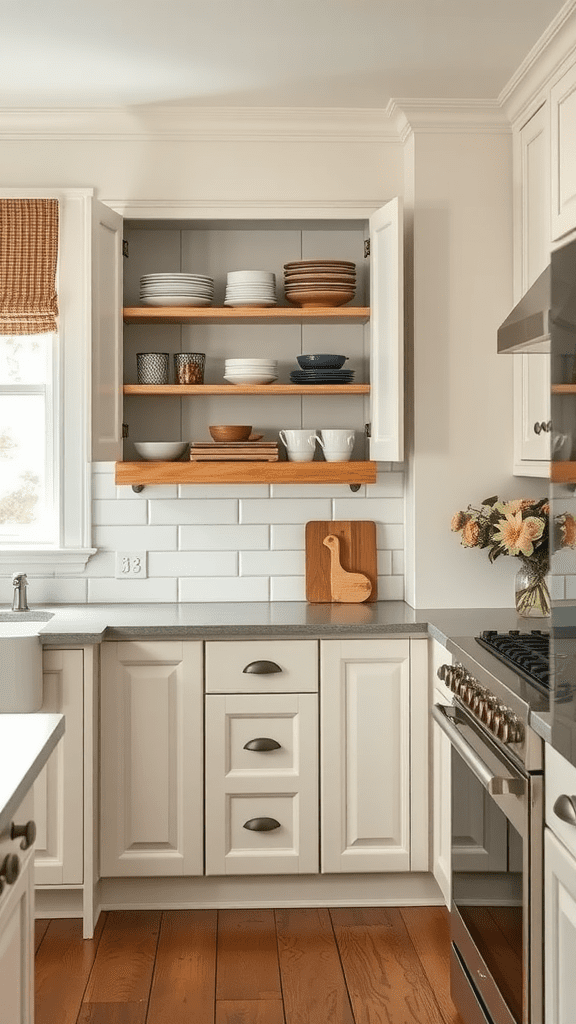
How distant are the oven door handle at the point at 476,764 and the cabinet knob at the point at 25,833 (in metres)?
0.90

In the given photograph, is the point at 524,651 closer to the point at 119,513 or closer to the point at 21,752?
the point at 21,752

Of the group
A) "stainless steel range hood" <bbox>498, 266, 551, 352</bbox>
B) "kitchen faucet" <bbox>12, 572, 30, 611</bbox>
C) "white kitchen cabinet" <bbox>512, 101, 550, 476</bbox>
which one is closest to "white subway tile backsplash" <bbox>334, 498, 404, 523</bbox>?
"white kitchen cabinet" <bbox>512, 101, 550, 476</bbox>

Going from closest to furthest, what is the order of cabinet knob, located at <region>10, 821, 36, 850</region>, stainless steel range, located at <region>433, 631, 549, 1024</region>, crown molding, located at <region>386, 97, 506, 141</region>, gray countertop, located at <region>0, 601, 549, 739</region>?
cabinet knob, located at <region>10, 821, 36, 850</region> < stainless steel range, located at <region>433, 631, 549, 1024</region> < gray countertop, located at <region>0, 601, 549, 739</region> < crown molding, located at <region>386, 97, 506, 141</region>

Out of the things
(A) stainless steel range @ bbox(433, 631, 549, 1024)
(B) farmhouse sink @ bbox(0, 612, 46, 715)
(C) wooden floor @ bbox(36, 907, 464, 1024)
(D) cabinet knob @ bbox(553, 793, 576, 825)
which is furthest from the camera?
(B) farmhouse sink @ bbox(0, 612, 46, 715)

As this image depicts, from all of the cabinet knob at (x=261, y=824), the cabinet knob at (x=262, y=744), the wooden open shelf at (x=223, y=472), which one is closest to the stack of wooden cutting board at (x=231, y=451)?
the wooden open shelf at (x=223, y=472)

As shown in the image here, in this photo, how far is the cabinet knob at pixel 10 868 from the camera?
4.88 feet

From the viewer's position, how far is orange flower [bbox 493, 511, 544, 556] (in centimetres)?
317

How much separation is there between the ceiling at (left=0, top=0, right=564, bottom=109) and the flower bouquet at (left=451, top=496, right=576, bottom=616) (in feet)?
4.46

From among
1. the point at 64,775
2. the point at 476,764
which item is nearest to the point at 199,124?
the point at 64,775

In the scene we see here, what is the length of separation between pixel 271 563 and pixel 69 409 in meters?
0.90

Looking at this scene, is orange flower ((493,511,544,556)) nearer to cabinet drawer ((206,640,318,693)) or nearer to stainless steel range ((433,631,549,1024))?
stainless steel range ((433,631,549,1024))

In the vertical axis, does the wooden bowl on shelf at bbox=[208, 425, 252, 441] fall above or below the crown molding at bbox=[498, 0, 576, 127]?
below

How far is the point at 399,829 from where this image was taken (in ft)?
A: 10.6

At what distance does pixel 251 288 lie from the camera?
139 inches
